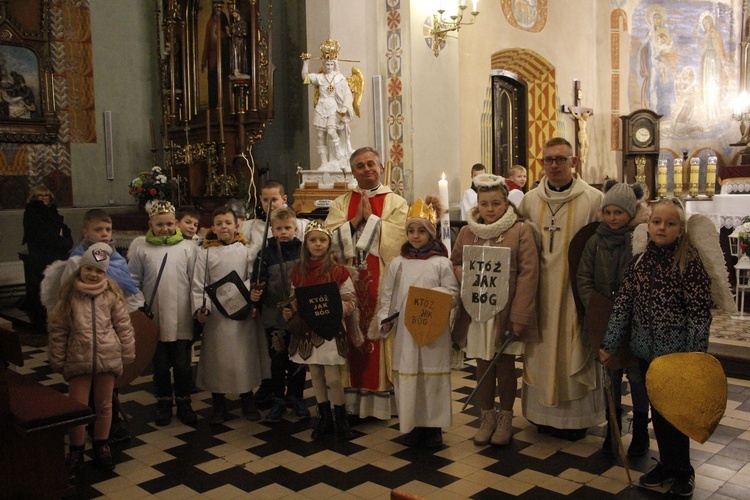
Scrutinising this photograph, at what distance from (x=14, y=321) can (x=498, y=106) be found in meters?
8.78

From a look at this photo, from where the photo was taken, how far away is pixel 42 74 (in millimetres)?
10695

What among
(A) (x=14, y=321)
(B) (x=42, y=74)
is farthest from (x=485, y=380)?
(B) (x=42, y=74)

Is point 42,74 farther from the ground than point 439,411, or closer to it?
farther from the ground

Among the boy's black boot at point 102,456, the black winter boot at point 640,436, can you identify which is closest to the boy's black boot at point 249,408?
the boy's black boot at point 102,456

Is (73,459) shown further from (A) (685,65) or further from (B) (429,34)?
(A) (685,65)

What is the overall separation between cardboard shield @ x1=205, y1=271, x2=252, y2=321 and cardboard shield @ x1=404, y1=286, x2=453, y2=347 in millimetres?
1167

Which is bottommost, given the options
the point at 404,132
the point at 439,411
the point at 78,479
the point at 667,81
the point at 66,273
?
the point at 78,479

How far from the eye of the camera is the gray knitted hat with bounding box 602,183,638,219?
142 inches

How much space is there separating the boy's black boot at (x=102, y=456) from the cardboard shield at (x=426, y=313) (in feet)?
6.04

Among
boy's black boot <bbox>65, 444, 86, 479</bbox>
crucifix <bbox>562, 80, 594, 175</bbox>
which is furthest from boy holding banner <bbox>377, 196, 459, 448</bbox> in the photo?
crucifix <bbox>562, 80, 594, 175</bbox>

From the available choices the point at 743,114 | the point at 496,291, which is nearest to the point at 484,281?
the point at 496,291

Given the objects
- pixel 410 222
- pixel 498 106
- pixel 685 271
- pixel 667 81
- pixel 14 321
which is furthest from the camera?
pixel 667 81

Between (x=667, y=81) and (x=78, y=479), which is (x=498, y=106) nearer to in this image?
Answer: (x=667, y=81)

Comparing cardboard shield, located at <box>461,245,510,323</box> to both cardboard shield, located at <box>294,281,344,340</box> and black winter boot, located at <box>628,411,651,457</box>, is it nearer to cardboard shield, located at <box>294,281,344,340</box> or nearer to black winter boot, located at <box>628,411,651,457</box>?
cardboard shield, located at <box>294,281,344,340</box>
